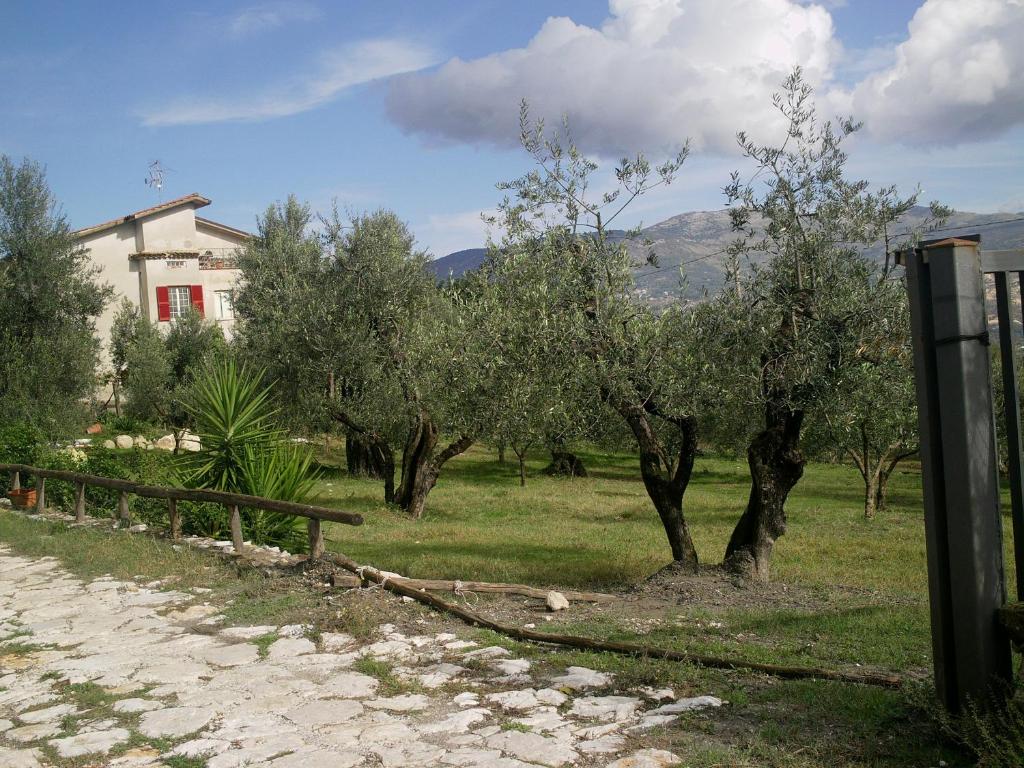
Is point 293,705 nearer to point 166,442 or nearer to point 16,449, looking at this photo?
point 16,449

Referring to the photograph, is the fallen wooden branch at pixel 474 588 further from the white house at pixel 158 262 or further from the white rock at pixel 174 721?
the white house at pixel 158 262

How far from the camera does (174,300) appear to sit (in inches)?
1807

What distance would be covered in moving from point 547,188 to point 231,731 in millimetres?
7510

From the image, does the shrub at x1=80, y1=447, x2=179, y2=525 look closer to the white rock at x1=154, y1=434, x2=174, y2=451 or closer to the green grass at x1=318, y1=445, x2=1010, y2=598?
the green grass at x1=318, y1=445, x2=1010, y2=598

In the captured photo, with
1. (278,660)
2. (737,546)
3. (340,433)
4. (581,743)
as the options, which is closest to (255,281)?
(340,433)

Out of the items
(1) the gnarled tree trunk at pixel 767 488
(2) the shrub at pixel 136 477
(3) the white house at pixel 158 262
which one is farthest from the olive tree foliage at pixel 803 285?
(3) the white house at pixel 158 262

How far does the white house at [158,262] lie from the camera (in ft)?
150

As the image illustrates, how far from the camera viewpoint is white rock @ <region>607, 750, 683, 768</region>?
4180 mm

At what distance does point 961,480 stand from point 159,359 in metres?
34.8

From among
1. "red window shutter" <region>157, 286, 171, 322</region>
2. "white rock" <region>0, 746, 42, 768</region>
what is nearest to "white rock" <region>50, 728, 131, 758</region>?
"white rock" <region>0, 746, 42, 768</region>

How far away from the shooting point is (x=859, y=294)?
A: 30.2 feet

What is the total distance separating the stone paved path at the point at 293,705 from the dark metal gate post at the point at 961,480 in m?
1.42

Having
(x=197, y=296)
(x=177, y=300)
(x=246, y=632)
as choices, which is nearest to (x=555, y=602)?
(x=246, y=632)

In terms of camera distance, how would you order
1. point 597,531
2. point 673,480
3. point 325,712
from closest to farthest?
point 325,712 → point 673,480 → point 597,531
